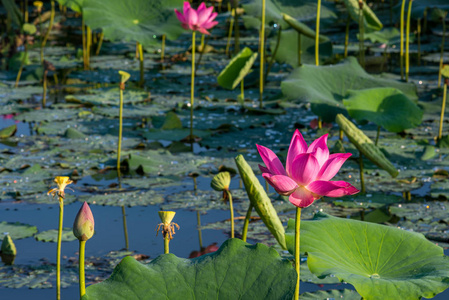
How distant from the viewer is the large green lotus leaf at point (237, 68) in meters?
3.93

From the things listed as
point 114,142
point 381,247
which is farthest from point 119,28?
point 381,247

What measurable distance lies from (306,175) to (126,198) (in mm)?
1506

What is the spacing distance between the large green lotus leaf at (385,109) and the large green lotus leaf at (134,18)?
6.16ft

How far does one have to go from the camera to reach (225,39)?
733 cm

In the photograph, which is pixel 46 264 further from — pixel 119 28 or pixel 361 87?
pixel 119 28

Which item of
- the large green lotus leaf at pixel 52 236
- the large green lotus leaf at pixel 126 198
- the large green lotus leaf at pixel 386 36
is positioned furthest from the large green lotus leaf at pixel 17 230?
the large green lotus leaf at pixel 386 36

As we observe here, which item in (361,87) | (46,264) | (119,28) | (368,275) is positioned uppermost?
(119,28)

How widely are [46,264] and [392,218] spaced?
1292 mm

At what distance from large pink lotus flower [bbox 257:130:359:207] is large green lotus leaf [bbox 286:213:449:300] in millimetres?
170

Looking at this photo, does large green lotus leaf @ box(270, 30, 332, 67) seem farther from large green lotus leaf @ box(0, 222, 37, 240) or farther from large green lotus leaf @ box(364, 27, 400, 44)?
large green lotus leaf @ box(0, 222, 37, 240)

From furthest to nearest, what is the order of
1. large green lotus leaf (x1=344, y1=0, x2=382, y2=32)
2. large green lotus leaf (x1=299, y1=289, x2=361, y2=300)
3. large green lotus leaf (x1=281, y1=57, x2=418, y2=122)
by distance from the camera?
large green lotus leaf (x1=344, y1=0, x2=382, y2=32) < large green lotus leaf (x1=281, y1=57, x2=418, y2=122) < large green lotus leaf (x1=299, y1=289, x2=361, y2=300)

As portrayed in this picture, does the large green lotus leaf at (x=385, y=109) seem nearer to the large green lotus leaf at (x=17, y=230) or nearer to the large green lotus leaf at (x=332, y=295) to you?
the large green lotus leaf at (x=332, y=295)

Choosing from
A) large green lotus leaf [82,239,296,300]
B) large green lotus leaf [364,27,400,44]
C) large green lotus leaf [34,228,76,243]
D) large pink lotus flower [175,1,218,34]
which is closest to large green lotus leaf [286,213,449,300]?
large green lotus leaf [82,239,296,300]

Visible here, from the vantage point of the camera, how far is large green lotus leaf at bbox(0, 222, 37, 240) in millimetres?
2211
